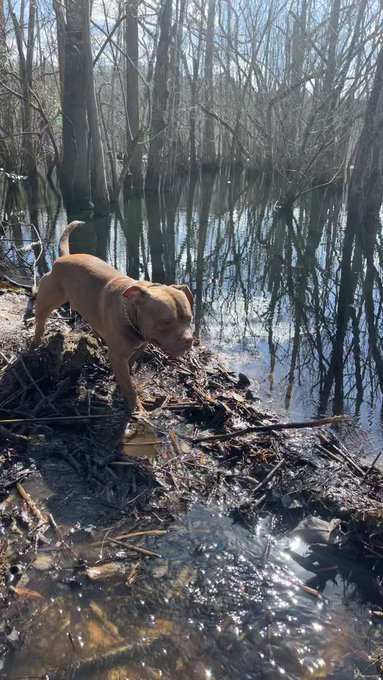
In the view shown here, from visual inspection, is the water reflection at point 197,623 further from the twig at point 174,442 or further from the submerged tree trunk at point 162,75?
the submerged tree trunk at point 162,75

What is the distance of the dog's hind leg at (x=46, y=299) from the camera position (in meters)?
5.14

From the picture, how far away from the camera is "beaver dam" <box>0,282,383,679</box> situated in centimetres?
270

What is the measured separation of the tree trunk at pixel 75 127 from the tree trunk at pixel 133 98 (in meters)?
2.00

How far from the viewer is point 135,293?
12.6ft

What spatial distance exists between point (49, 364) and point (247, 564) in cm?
269

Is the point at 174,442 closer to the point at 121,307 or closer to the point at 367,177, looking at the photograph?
the point at 121,307

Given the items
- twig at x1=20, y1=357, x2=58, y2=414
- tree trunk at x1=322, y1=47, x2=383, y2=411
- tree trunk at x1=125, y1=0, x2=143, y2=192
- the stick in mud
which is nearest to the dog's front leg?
the stick in mud

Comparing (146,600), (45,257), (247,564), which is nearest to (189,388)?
(247,564)

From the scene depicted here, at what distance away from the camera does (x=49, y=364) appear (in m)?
4.88

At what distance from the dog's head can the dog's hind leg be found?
1535mm

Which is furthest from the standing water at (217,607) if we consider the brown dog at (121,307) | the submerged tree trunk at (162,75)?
the submerged tree trunk at (162,75)

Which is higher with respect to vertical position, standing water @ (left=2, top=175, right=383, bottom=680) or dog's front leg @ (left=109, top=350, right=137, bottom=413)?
dog's front leg @ (left=109, top=350, right=137, bottom=413)

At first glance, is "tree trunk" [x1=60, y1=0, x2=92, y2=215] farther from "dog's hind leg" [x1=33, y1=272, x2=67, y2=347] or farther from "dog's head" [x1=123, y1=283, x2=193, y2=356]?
"dog's head" [x1=123, y1=283, x2=193, y2=356]

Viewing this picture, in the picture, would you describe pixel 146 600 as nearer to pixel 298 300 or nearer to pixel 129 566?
pixel 129 566
